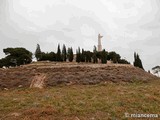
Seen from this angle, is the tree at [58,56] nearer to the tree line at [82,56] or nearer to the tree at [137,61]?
the tree line at [82,56]

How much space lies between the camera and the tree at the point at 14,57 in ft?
221

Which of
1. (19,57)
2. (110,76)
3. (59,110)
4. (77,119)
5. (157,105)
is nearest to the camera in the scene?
(77,119)

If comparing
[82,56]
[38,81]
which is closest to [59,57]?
[82,56]

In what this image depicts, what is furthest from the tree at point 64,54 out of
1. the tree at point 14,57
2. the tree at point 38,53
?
the tree at point 14,57

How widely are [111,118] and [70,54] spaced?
5737 cm

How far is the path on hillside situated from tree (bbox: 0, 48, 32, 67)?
33.7 m

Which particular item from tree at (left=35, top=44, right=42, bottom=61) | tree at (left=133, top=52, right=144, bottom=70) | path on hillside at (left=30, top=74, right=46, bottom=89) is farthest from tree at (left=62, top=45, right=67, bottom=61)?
path on hillside at (left=30, top=74, right=46, bottom=89)

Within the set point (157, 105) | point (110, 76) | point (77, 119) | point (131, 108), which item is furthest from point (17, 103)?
point (110, 76)

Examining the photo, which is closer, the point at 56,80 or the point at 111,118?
the point at 111,118

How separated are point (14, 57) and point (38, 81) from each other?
38.8 m

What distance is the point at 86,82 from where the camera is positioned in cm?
3061

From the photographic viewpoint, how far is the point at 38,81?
32.8m

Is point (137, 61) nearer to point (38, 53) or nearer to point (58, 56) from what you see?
point (58, 56)

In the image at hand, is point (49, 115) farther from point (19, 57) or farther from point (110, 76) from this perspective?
point (19, 57)
